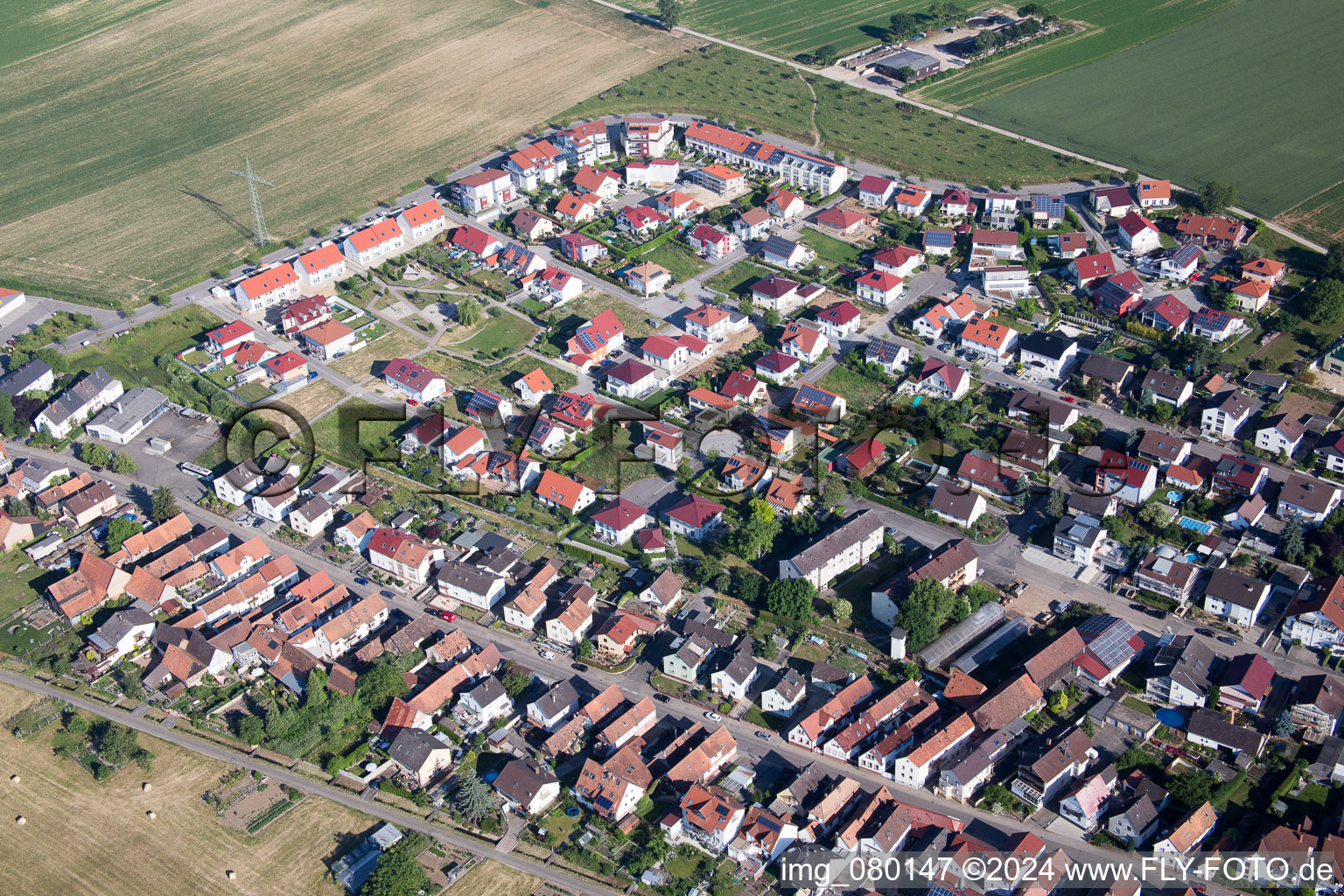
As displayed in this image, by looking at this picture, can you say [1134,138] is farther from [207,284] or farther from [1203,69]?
[207,284]

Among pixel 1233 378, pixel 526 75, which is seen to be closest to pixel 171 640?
pixel 1233 378

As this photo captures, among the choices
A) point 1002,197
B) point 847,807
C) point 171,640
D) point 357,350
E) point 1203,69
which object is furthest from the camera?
point 1203,69

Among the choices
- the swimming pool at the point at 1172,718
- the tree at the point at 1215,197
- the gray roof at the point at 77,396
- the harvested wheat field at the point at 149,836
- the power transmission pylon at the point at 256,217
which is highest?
the power transmission pylon at the point at 256,217

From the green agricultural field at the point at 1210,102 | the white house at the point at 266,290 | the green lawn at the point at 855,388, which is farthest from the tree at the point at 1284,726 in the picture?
the white house at the point at 266,290

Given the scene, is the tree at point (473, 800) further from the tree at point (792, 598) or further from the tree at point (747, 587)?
the tree at point (792, 598)

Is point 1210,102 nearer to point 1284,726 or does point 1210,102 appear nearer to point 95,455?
point 1284,726

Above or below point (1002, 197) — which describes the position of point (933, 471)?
below
